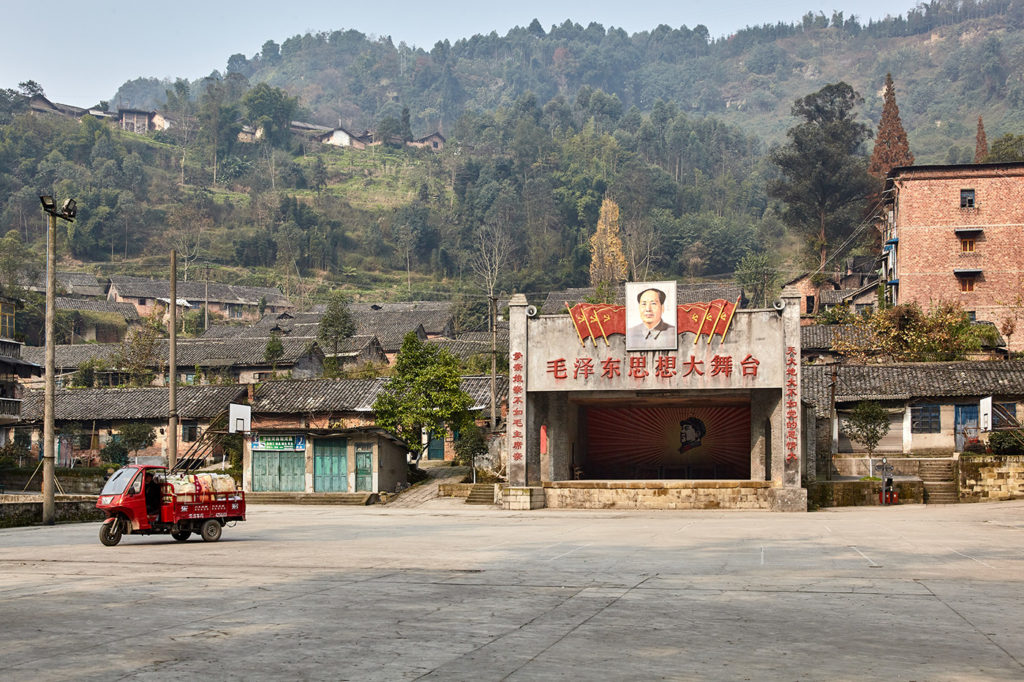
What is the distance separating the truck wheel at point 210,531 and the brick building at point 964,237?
46673 mm

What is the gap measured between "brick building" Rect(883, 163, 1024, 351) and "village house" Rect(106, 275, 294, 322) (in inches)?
2311

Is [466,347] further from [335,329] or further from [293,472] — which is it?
[293,472]

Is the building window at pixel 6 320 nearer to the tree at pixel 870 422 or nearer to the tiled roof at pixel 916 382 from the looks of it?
the tiled roof at pixel 916 382

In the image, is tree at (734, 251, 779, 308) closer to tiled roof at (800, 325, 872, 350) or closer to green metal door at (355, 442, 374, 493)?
tiled roof at (800, 325, 872, 350)

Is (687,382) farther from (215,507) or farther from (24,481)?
(24,481)

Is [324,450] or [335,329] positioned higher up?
[335,329]

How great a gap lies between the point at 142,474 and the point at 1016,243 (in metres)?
51.0

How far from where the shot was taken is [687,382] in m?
35.2

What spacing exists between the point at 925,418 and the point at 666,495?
49.6 ft

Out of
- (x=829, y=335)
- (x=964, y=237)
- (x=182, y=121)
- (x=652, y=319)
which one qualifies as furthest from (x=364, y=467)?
(x=182, y=121)

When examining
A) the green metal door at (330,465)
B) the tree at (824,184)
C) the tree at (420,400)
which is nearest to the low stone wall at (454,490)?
the tree at (420,400)

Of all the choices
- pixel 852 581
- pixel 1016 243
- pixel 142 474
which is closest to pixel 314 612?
pixel 852 581

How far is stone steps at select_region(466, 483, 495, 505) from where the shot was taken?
3812cm

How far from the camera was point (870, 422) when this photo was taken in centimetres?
4125
